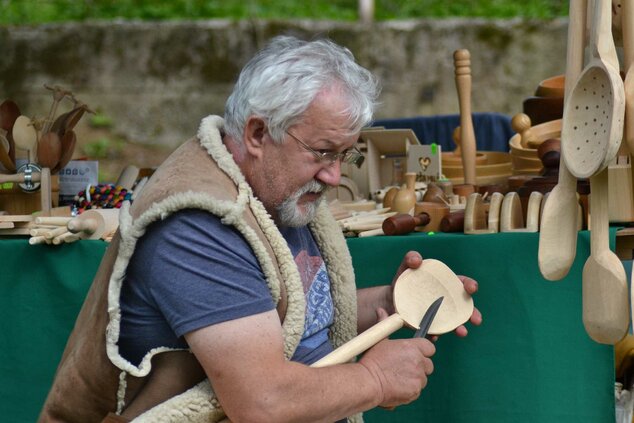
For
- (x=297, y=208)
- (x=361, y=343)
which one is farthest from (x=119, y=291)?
(x=361, y=343)

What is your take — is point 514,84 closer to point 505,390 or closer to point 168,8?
point 168,8

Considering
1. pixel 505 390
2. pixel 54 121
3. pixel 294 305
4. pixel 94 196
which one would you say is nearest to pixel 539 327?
pixel 505 390

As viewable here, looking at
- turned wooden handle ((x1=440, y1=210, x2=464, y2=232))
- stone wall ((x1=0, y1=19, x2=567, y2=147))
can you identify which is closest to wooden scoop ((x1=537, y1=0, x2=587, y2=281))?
turned wooden handle ((x1=440, y1=210, x2=464, y2=232))

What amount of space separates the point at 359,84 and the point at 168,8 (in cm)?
687

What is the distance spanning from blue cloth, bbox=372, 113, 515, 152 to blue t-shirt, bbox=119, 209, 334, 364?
3109mm

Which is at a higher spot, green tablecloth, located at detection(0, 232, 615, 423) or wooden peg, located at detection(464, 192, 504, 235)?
wooden peg, located at detection(464, 192, 504, 235)

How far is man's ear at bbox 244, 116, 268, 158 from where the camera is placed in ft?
5.56

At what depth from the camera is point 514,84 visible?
757 cm

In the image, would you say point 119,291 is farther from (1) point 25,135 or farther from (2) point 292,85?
(1) point 25,135

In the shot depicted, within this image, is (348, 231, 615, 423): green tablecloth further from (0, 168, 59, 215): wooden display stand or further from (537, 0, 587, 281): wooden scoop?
(0, 168, 59, 215): wooden display stand

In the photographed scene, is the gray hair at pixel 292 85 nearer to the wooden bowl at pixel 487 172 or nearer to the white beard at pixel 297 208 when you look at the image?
the white beard at pixel 297 208

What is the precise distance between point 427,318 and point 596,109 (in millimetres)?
571

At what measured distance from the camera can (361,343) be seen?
1.79 m

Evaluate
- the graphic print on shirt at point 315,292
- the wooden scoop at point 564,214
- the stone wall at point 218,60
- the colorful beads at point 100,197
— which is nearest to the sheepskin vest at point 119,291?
the graphic print on shirt at point 315,292
